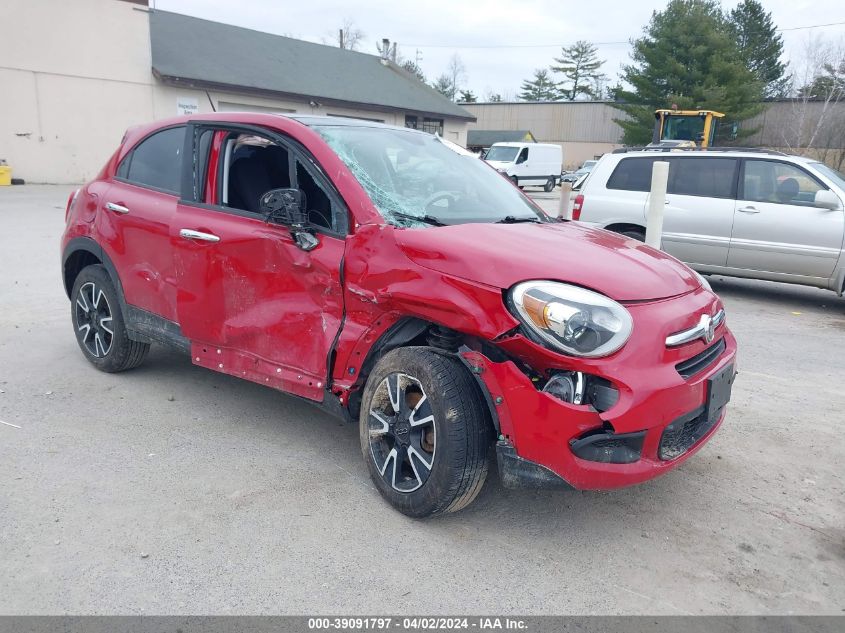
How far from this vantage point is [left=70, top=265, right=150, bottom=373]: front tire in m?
4.68

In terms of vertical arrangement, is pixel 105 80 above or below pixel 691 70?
below

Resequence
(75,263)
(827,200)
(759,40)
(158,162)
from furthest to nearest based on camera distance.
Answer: (759,40), (827,200), (75,263), (158,162)

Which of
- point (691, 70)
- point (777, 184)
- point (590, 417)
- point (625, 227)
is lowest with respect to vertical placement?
point (590, 417)

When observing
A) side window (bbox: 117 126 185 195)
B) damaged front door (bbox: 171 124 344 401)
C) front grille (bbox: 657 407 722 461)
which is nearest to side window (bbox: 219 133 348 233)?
damaged front door (bbox: 171 124 344 401)

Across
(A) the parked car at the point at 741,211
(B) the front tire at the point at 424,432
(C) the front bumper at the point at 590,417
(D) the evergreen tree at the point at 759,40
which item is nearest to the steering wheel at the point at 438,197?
(B) the front tire at the point at 424,432

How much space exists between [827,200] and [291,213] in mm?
6605

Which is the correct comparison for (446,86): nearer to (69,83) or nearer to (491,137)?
(491,137)

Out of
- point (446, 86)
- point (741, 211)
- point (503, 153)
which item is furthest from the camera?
point (446, 86)

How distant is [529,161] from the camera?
1238 inches

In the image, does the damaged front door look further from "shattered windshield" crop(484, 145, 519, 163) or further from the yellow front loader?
"shattered windshield" crop(484, 145, 519, 163)

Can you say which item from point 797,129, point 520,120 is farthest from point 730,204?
point 520,120

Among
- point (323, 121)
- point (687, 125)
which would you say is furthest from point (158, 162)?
point (687, 125)
